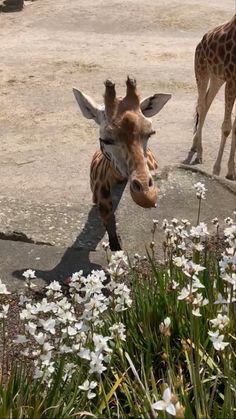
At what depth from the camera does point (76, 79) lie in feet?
37.7

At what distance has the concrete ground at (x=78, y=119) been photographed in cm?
601

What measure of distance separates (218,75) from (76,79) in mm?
3774

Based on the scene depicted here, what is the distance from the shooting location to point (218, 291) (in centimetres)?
357

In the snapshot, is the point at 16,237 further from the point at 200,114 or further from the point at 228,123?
the point at 200,114

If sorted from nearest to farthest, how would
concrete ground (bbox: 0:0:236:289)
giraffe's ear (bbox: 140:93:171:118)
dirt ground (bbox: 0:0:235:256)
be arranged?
giraffe's ear (bbox: 140:93:171:118)
concrete ground (bbox: 0:0:236:289)
dirt ground (bbox: 0:0:235:256)

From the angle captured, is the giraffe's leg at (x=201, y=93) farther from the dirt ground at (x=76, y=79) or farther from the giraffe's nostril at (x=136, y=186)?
the giraffe's nostril at (x=136, y=186)

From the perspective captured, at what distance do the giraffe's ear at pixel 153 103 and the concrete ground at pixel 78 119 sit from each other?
1064 mm

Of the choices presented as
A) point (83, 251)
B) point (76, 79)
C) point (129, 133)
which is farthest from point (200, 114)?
point (129, 133)

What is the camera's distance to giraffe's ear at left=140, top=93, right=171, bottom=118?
5.39 meters

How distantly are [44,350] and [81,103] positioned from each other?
3.08 meters

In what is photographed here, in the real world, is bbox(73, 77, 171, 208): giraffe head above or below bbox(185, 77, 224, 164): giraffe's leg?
above

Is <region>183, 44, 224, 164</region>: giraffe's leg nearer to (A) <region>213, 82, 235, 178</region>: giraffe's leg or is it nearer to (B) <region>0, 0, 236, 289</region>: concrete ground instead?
(B) <region>0, 0, 236, 289</region>: concrete ground

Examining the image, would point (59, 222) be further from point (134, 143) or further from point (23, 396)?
point (23, 396)

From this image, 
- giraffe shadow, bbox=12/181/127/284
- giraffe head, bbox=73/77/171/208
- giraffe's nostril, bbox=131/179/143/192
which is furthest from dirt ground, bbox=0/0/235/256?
giraffe's nostril, bbox=131/179/143/192
